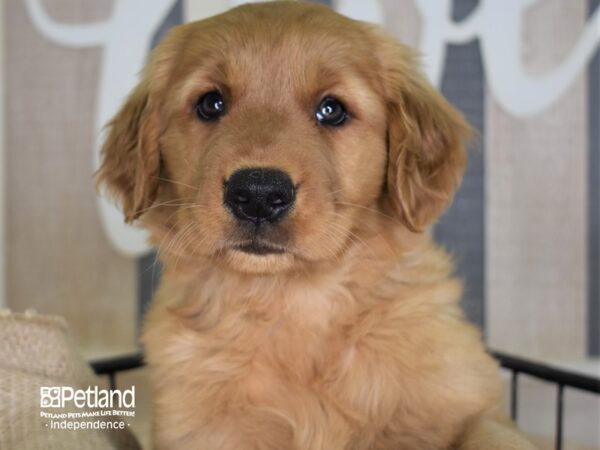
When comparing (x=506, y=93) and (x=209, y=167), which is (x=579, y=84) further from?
(x=209, y=167)

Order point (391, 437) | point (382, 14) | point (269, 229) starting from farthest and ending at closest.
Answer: point (382, 14) → point (391, 437) → point (269, 229)

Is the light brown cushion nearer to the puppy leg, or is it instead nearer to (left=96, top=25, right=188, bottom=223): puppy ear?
(left=96, top=25, right=188, bottom=223): puppy ear

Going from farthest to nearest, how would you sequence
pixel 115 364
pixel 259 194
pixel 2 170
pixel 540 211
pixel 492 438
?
pixel 540 211
pixel 2 170
pixel 115 364
pixel 492 438
pixel 259 194

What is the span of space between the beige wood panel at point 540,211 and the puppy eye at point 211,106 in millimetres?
1611

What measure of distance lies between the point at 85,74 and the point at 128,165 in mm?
1288

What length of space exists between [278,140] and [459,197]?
1705mm

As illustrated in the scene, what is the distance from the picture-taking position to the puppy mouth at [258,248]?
65.0 inches

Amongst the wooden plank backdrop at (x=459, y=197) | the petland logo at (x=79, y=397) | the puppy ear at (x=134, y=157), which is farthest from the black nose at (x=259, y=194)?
the wooden plank backdrop at (x=459, y=197)

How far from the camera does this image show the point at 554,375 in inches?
90.5

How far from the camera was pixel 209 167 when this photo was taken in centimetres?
172

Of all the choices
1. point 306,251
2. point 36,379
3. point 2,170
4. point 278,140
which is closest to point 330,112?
point 278,140

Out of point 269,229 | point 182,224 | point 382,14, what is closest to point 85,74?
point 382,14

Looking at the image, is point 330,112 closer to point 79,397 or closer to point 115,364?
point 79,397

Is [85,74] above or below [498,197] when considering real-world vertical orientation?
above
